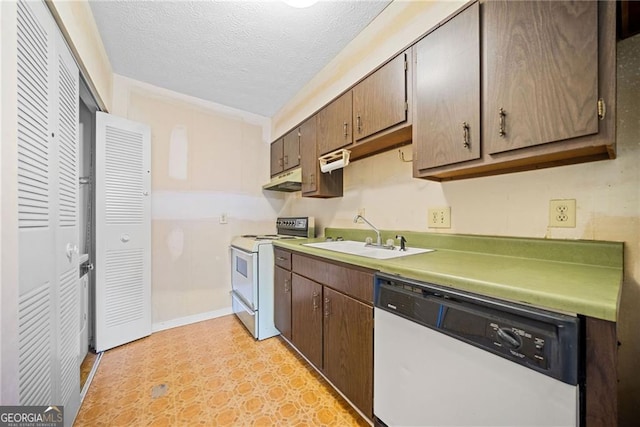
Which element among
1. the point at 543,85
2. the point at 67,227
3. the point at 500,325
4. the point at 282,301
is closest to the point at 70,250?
the point at 67,227

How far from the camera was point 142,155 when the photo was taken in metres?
2.09

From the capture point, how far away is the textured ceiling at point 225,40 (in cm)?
152

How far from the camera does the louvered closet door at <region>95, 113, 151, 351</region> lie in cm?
187

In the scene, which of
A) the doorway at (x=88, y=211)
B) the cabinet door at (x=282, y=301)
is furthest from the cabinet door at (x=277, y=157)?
the doorway at (x=88, y=211)

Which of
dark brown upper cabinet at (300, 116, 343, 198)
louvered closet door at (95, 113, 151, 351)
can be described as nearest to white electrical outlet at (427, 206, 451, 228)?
dark brown upper cabinet at (300, 116, 343, 198)

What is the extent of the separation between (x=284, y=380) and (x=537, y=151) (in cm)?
186

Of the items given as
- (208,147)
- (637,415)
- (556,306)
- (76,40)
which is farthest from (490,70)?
(208,147)

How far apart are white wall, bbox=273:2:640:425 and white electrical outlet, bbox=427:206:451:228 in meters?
0.03

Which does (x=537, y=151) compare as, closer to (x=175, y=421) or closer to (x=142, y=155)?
(x=175, y=421)

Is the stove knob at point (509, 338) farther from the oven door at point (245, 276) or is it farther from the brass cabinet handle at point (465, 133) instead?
the oven door at point (245, 276)

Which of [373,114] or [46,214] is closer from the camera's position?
[46,214]

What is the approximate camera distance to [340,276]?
1.30m

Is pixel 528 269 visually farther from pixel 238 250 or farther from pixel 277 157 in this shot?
pixel 277 157

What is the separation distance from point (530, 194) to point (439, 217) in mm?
437
